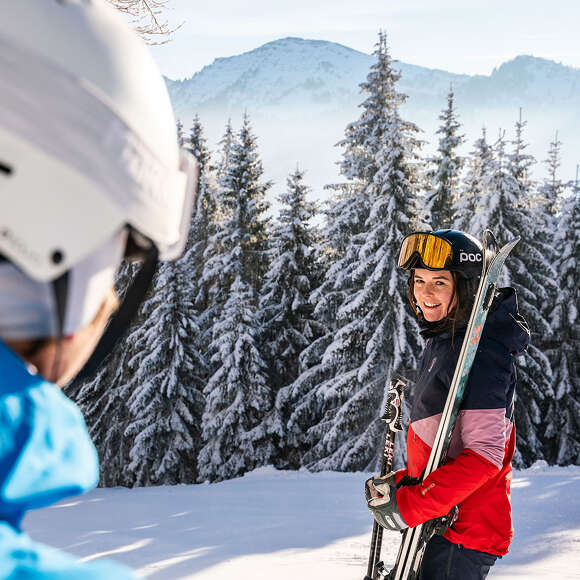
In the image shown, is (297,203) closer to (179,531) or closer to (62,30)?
(179,531)

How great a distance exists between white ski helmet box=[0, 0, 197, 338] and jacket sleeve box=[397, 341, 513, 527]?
1708 mm

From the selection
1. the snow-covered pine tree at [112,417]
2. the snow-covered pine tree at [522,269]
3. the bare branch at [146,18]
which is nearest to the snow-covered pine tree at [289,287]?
the snow-covered pine tree at [112,417]

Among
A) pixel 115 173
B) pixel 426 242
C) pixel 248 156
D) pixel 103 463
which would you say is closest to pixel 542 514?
pixel 426 242

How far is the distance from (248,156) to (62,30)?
2229cm

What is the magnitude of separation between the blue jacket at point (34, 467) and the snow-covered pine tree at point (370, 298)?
55.1ft

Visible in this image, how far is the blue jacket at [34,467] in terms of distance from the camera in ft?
2.08

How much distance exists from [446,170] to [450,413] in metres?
23.3

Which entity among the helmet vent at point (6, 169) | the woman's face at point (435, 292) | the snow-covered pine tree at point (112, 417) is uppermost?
the helmet vent at point (6, 169)

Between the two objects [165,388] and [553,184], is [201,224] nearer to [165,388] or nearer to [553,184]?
[165,388]

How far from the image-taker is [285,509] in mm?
8312

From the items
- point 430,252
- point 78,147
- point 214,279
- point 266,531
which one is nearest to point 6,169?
point 78,147

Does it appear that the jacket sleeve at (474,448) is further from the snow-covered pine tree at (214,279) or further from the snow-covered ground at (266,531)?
the snow-covered pine tree at (214,279)

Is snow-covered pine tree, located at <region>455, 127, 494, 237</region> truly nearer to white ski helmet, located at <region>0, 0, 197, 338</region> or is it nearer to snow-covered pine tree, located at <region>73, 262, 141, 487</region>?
snow-covered pine tree, located at <region>73, 262, 141, 487</region>

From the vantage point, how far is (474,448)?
231 centimetres
